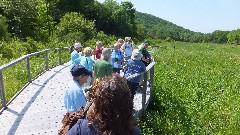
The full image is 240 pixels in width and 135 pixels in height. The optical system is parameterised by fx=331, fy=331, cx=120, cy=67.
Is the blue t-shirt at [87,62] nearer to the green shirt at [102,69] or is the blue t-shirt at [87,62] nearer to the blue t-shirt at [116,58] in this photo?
the blue t-shirt at [116,58]

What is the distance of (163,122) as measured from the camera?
8.19 metres

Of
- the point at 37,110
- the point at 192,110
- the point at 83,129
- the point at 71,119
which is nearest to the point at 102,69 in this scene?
Result: the point at 37,110

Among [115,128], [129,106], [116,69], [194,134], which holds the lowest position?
[194,134]

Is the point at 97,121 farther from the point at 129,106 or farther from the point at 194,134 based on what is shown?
the point at 194,134

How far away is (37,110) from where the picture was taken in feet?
25.2

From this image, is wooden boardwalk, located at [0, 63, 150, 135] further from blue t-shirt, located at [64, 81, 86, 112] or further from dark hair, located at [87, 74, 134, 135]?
dark hair, located at [87, 74, 134, 135]

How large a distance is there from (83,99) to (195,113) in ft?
18.4

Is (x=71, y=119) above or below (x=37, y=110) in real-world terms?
above

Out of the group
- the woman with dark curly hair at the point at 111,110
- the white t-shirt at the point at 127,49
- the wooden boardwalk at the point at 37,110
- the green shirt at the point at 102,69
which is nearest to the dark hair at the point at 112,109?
the woman with dark curly hair at the point at 111,110

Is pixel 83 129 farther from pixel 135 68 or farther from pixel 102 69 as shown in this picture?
pixel 135 68

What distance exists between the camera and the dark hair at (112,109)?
2230 millimetres

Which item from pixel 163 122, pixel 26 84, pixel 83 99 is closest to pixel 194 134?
pixel 163 122

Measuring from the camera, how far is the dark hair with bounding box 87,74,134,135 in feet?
7.32

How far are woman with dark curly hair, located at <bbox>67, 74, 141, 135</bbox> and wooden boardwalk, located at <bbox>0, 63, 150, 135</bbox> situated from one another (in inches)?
161
